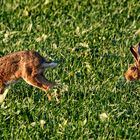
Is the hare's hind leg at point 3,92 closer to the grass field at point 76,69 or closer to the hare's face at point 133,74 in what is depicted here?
the grass field at point 76,69

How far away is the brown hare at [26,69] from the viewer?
316 inches

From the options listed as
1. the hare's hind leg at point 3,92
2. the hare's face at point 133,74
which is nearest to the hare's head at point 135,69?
the hare's face at point 133,74

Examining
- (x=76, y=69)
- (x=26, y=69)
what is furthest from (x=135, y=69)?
(x=26, y=69)

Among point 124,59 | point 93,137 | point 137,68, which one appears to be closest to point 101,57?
point 124,59

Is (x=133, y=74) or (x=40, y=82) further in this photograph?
(x=133, y=74)

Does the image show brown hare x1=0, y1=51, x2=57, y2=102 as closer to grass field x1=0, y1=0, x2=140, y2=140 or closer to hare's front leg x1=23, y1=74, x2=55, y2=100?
hare's front leg x1=23, y1=74, x2=55, y2=100

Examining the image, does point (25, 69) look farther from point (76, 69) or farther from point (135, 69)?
point (135, 69)

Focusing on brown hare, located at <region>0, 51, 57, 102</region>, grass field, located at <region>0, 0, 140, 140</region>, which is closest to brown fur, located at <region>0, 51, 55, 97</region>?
brown hare, located at <region>0, 51, 57, 102</region>

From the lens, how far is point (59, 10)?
40.0 feet

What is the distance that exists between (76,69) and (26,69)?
120cm

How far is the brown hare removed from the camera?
26.4 feet

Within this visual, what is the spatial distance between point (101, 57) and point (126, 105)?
169 cm

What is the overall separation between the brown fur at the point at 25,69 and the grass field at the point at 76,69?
0.66 feet

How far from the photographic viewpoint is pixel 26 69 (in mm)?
8070
